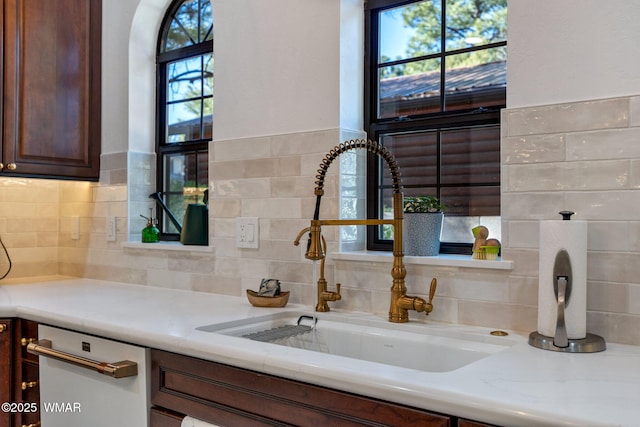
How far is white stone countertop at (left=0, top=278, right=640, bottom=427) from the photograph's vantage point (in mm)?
1037

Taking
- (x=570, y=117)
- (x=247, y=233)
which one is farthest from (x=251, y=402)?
(x=570, y=117)

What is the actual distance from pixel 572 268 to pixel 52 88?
242 cm

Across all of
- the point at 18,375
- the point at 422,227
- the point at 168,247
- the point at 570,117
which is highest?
the point at 570,117

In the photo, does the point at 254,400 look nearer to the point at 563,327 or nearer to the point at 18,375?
the point at 563,327

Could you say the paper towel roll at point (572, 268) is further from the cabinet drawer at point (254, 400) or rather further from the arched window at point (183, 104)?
the arched window at point (183, 104)

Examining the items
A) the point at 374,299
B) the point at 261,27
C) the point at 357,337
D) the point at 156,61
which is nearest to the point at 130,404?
the point at 357,337

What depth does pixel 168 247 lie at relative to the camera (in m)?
2.60

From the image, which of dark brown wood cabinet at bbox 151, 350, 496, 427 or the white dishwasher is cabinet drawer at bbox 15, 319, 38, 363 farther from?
dark brown wood cabinet at bbox 151, 350, 496, 427

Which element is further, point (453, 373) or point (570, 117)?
point (570, 117)

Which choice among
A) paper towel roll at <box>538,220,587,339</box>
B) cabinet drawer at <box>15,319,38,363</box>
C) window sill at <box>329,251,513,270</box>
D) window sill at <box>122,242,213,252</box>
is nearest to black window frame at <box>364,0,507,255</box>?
window sill at <box>329,251,513,270</box>

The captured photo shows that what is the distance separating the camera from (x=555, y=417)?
99cm

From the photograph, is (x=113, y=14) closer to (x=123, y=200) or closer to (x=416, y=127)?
(x=123, y=200)

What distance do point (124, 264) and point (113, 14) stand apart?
1.23 m

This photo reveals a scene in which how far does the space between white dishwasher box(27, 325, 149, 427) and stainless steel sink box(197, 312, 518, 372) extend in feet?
0.79
